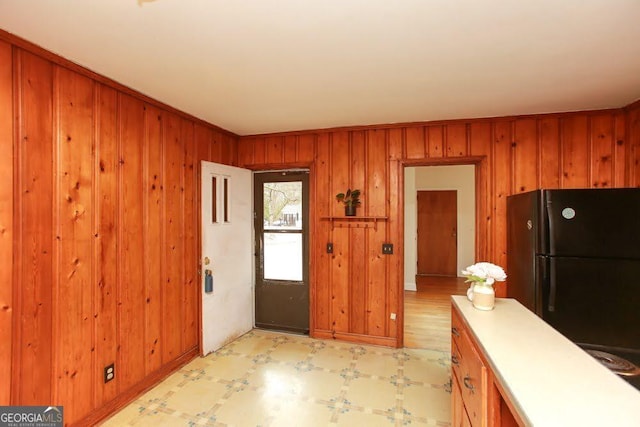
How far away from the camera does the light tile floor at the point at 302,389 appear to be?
2160mm

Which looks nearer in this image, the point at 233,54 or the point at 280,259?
the point at 233,54

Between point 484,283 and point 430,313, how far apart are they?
3057 millimetres

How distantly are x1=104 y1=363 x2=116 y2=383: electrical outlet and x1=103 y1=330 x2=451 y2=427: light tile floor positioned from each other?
27 centimetres

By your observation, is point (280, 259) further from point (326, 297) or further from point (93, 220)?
point (93, 220)

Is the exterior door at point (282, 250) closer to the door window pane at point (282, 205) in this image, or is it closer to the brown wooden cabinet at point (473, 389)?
the door window pane at point (282, 205)

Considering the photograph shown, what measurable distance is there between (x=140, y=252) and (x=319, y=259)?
5.91 feet

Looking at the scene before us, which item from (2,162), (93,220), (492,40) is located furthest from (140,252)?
(492,40)

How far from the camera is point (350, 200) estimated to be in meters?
3.35

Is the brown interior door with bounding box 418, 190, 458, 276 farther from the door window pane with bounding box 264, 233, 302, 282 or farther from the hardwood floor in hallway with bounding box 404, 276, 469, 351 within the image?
the door window pane with bounding box 264, 233, 302, 282

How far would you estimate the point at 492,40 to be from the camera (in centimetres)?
166

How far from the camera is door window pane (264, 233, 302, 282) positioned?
12.1ft

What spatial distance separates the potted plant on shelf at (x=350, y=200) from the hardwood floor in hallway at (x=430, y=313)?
5.24ft

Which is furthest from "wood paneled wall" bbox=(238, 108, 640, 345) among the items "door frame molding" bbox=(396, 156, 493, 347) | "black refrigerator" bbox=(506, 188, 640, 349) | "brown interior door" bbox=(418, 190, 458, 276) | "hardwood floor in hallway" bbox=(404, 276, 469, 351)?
"brown interior door" bbox=(418, 190, 458, 276)

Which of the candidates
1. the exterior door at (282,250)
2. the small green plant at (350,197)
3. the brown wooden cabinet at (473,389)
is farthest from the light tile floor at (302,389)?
Answer: the small green plant at (350,197)
